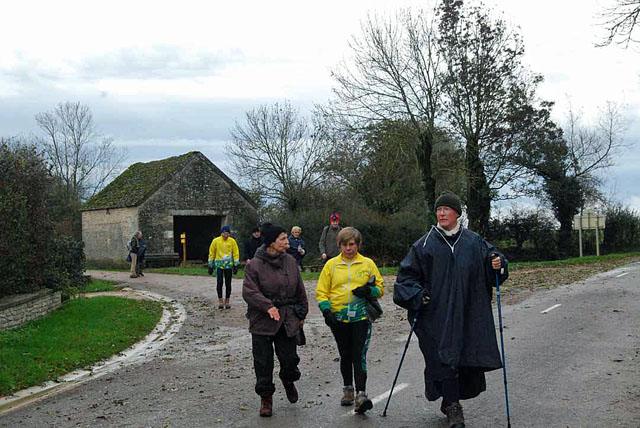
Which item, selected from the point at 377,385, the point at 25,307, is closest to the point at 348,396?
the point at 377,385

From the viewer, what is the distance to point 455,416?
654 centimetres

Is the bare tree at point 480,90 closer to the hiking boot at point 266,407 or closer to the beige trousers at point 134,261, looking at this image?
the beige trousers at point 134,261

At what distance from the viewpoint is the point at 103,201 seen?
43375 millimetres

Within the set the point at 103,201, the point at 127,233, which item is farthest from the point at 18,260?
the point at 103,201

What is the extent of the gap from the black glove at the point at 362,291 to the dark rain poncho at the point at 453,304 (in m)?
0.58

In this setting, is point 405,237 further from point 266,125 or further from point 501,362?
point 501,362

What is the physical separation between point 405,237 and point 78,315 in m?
21.8

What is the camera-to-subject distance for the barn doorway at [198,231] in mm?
42531

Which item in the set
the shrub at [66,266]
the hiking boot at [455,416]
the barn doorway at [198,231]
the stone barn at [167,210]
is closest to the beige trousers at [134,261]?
the stone barn at [167,210]

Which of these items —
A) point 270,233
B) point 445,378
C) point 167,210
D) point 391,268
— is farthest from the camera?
point 167,210

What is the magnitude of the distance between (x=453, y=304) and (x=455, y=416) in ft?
3.13

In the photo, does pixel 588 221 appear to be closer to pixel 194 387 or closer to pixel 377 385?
pixel 377 385

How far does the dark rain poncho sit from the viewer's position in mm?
6555

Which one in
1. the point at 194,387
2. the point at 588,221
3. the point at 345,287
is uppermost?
the point at 588,221
